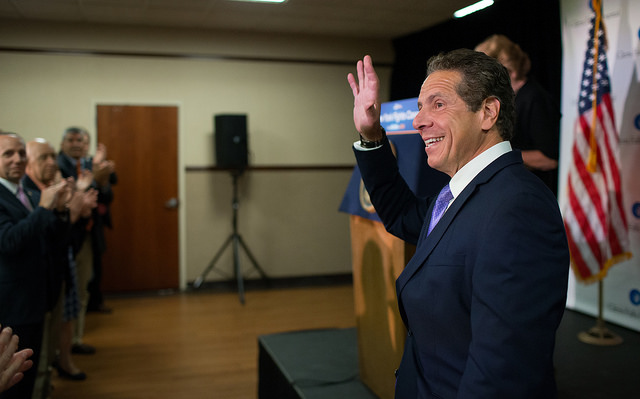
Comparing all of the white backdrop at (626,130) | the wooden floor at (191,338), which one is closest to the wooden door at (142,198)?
the wooden floor at (191,338)

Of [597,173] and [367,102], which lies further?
[597,173]

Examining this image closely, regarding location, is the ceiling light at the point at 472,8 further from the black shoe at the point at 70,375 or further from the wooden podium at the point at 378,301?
the black shoe at the point at 70,375

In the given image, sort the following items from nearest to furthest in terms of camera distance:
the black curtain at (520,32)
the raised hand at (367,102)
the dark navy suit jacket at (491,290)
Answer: the dark navy suit jacket at (491,290) → the raised hand at (367,102) → the black curtain at (520,32)

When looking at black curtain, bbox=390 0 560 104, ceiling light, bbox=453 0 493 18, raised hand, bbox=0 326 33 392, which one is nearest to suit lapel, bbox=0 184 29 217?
raised hand, bbox=0 326 33 392

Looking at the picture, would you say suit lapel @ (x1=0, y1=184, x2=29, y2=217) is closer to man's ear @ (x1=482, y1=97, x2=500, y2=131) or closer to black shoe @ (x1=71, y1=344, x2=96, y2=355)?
black shoe @ (x1=71, y1=344, x2=96, y2=355)

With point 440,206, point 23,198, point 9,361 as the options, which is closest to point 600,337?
point 440,206

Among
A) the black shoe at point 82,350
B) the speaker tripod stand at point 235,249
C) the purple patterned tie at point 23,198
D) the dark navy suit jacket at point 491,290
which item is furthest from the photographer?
the speaker tripod stand at point 235,249

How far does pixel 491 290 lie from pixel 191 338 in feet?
12.8

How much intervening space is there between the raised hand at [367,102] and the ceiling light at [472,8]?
9.74ft

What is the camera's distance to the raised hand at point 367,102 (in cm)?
153

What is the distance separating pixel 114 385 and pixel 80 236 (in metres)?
1.00

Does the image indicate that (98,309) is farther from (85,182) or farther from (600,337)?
(600,337)

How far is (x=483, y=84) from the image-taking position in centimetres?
128

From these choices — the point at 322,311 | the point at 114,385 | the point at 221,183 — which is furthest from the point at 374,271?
the point at 221,183
